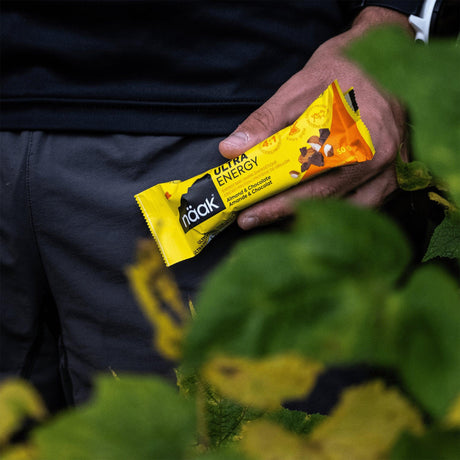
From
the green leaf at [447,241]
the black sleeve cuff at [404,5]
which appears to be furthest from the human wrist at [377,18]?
the green leaf at [447,241]

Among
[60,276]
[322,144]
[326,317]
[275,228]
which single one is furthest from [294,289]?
[60,276]

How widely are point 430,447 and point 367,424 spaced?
35 mm

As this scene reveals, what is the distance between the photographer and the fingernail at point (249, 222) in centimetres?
Result: 82

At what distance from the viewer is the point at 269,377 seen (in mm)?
213

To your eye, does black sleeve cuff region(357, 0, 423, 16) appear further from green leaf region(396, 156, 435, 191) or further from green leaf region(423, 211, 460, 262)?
green leaf region(423, 211, 460, 262)

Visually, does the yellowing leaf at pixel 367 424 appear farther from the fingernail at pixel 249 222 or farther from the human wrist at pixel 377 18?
the human wrist at pixel 377 18

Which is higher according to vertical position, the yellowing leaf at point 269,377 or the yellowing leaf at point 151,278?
the yellowing leaf at point 269,377

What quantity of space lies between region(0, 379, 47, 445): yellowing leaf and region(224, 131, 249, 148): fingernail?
0.61 metres

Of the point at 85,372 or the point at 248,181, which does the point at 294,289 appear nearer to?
the point at 248,181

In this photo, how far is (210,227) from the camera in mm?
823

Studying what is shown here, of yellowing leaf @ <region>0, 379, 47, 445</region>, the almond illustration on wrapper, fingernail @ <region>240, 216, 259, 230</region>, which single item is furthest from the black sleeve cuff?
yellowing leaf @ <region>0, 379, 47, 445</region>

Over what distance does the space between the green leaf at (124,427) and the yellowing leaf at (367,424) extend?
0.20 ft

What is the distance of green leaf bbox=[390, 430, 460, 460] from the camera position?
17 cm

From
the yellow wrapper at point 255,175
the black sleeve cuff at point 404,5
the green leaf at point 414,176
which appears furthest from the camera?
the black sleeve cuff at point 404,5
